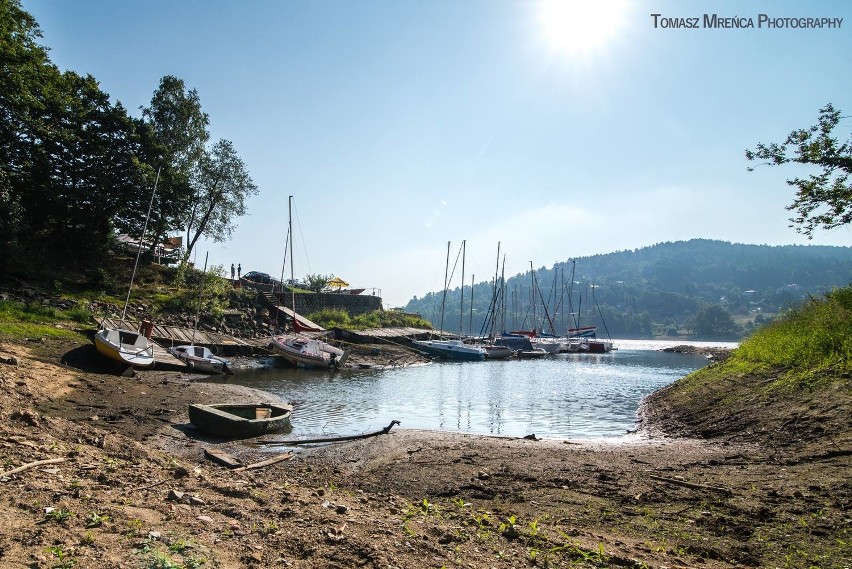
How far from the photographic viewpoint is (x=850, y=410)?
36.9ft

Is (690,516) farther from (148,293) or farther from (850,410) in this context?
(148,293)

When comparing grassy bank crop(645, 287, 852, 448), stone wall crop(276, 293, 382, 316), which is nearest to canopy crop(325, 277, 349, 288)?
stone wall crop(276, 293, 382, 316)

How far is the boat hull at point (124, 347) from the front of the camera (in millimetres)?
24297

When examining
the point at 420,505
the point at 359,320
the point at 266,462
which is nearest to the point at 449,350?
the point at 359,320

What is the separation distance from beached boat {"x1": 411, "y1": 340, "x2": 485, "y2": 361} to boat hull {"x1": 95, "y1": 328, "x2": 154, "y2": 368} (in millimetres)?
36847

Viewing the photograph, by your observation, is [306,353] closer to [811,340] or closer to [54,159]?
[54,159]

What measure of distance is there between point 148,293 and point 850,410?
46035mm

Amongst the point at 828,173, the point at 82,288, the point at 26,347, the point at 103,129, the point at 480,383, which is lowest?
the point at 480,383

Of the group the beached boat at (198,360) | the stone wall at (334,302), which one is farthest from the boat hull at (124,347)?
the stone wall at (334,302)

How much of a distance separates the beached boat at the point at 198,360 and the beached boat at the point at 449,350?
100 feet

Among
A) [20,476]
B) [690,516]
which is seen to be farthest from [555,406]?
[20,476]

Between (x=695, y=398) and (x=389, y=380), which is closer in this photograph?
(x=695, y=398)

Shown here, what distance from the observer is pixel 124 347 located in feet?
82.4

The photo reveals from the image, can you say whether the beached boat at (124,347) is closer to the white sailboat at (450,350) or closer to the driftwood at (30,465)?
the driftwood at (30,465)
